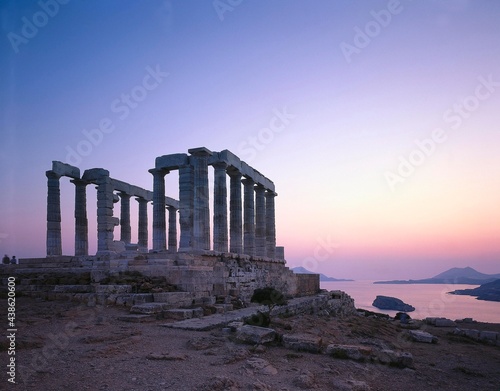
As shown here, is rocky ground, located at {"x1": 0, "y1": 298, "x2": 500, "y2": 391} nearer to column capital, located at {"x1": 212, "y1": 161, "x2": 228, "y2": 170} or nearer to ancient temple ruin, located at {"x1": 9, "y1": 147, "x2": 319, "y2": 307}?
ancient temple ruin, located at {"x1": 9, "y1": 147, "x2": 319, "y2": 307}

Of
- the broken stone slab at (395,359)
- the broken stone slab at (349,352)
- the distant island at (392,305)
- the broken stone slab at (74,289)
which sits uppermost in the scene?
the broken stone slab at (74,289)

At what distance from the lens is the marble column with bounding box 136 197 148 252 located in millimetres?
30844

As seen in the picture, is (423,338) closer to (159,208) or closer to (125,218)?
(159,208)

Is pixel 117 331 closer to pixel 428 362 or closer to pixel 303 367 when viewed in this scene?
pixel 303 367

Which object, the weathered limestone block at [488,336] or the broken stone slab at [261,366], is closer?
the broken stone slab at [261,366]

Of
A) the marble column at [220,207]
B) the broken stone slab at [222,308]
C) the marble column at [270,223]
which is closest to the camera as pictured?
the broken stone slab at [222,308]

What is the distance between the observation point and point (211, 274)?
1667 cm

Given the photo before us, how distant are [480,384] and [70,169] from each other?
87.6 feet

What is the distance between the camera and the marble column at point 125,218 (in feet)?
100

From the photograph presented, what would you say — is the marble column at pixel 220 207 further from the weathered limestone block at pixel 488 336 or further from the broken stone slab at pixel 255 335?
the broken stone slab at pixel 255 335

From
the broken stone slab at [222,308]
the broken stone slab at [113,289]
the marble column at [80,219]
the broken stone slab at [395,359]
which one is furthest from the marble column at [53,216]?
→ the broken stone slab at [395,359]

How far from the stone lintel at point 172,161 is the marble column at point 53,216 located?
302 inches

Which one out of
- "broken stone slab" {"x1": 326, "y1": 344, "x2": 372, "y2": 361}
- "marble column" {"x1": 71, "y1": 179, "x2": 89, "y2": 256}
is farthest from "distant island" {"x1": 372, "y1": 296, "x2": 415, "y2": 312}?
"broken stone slab" {"x1": 326, "y1": 344, "x2": 372, "y2": 361}

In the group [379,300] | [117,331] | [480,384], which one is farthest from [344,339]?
[379,300]
